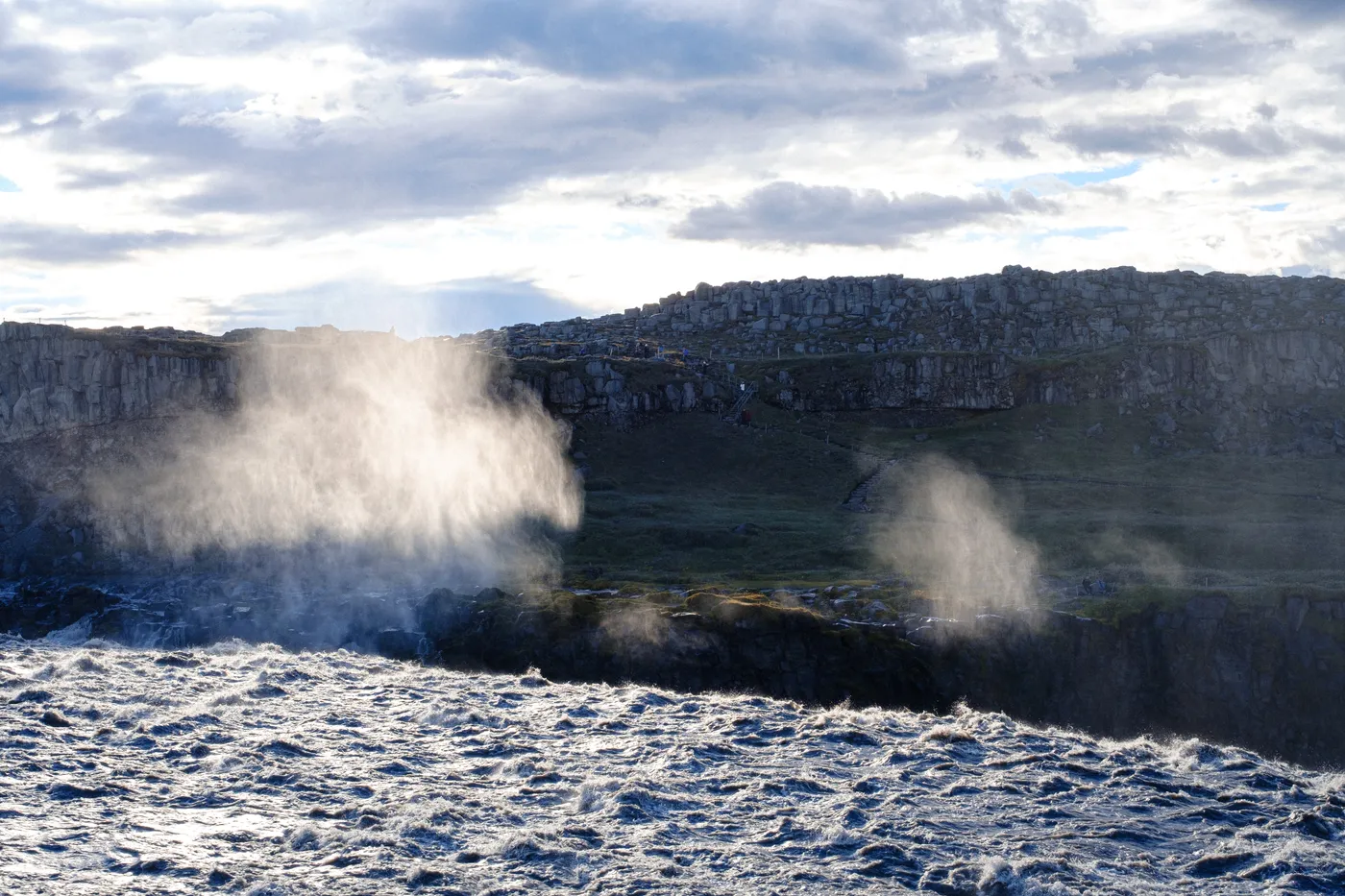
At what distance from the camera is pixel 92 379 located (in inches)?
4744

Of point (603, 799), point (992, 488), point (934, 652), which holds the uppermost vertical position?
point (992, 488)

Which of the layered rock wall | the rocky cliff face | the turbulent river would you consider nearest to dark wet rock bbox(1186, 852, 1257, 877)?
the turbulent river

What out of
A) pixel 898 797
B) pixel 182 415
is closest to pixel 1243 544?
pixel 898 797

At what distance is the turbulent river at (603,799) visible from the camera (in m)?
36.7

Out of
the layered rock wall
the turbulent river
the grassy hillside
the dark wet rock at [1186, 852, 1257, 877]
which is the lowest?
the dark wet rock at [1186, 852, 1257, 877]

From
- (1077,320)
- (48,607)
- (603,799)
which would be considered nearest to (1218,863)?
(603,799)

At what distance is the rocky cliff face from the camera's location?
116812mm

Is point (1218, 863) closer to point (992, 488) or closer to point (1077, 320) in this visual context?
point (992, 488)

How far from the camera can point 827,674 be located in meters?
66.5

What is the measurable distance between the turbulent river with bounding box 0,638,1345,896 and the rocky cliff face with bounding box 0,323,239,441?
64443 mm

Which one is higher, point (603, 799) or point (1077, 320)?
point (1077, 320)

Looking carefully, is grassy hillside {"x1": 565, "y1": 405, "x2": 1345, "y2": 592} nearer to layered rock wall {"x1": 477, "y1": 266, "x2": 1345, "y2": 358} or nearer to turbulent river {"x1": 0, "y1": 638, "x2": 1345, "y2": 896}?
turbulent river {"x1": 0, "y1": 638, "x2": 1345, "y2": 896}

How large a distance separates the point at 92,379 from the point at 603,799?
311ft

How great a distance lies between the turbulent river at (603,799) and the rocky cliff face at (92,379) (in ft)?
211
